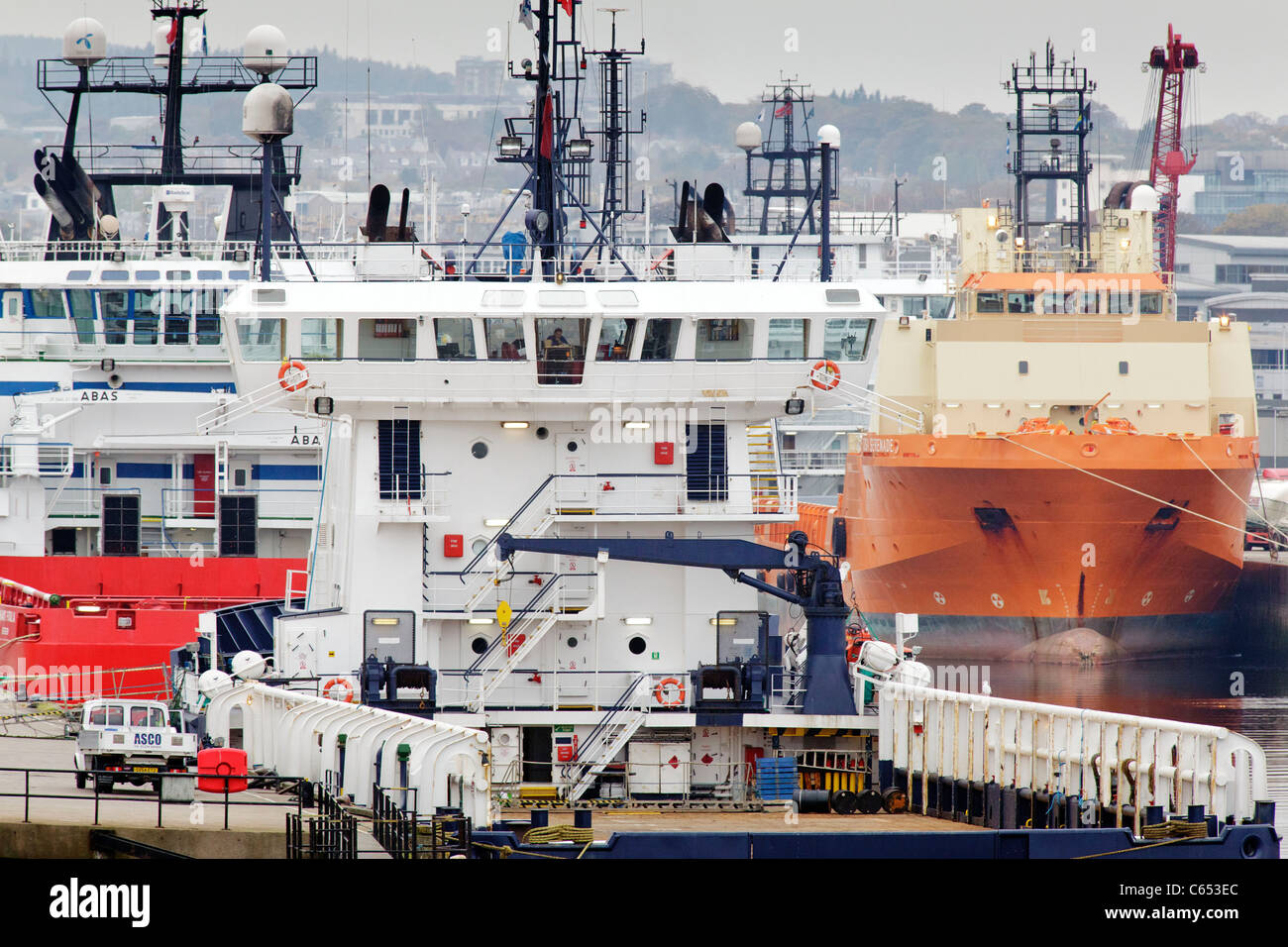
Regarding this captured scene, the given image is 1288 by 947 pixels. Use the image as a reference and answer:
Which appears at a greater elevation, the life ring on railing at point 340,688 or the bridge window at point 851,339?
the bridge window at point 851,339

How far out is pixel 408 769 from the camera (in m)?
19.0

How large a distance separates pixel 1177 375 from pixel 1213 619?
7.33 m

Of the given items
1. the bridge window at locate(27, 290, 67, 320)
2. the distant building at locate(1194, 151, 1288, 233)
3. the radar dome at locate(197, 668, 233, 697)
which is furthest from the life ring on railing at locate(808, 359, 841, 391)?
the distant building at locate(1194, 151, 1288, 233)

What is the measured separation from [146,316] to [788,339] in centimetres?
2237

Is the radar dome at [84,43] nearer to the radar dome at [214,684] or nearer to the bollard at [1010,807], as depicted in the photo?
the radar dome at [214,684]

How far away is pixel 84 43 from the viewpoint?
155ft

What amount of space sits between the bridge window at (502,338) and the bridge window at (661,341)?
1.52 m

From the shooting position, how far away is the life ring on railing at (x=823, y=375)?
24359 millimetres

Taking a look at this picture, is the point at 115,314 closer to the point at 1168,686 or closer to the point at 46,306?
the point at 46,306

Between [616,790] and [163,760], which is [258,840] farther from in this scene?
[616,790]

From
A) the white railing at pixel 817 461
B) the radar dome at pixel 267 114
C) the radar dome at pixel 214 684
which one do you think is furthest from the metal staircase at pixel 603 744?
the white railing at pixel 817 461

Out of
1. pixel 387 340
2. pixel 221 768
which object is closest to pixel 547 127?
pixel 387 340

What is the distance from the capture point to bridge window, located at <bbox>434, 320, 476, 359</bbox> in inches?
948
